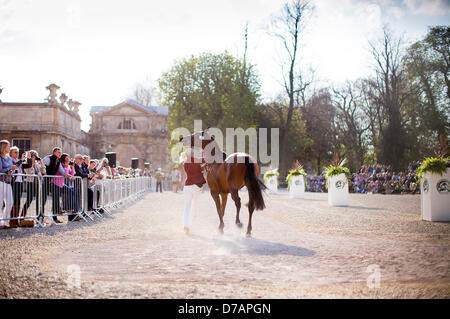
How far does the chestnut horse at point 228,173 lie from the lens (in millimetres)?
7902

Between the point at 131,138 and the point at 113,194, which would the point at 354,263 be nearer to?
the point at 113,194

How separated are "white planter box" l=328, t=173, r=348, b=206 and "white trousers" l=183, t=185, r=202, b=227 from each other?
405 inches

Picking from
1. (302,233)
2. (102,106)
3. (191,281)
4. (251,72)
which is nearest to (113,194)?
(302,233)

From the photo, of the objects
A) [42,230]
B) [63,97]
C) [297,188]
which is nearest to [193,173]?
[42,230]

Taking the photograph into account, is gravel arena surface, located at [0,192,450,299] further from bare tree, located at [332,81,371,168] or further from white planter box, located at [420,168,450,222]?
bare tree, located at [332,81,371,168]

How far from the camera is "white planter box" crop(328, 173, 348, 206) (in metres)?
17.1

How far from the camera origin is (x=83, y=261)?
5.33 m

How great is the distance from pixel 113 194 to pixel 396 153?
28.7m

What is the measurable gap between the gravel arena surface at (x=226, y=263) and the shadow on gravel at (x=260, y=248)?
2cm

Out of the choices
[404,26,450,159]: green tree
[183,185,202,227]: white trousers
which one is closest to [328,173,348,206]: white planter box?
[183,185,202,227]: white trousers

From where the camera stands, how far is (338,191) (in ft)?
56.3

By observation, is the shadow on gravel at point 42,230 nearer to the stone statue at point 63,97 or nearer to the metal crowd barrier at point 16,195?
the metal crowd barrier at point 16,195

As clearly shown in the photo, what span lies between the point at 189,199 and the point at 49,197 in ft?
17.6

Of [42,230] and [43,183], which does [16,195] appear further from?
[42,230]
